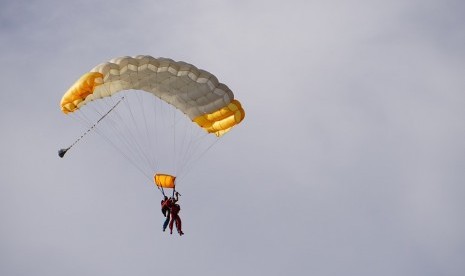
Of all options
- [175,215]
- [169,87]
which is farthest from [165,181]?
[169,87]

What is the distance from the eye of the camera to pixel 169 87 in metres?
35.8

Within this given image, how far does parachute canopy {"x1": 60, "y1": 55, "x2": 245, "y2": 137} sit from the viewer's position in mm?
33719

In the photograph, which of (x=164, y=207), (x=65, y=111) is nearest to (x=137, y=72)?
(x=65, y=111)

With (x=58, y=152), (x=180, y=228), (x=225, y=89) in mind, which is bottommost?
(x=180, y=228)

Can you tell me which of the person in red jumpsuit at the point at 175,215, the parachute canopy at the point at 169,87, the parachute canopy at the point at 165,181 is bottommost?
the person in red jumpsuit at the point at 175,215

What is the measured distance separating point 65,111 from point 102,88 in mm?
1770

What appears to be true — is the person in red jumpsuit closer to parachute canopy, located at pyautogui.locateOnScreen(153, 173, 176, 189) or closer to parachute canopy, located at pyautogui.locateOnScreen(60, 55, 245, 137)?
parachute canopy, located at pyautogui.locateOnScreen(153, 173, 176, 189)

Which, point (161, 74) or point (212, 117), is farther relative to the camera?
point (212, 117)

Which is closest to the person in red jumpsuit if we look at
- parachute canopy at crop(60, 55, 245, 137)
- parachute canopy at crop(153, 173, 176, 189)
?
parachute canopy at crop(153, 173, 176, 189)

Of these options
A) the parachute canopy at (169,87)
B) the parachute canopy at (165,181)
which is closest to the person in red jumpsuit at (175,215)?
the parachute canopy at (165,181)

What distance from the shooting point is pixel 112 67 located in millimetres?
33719

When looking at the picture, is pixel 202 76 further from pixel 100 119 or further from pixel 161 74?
pixel 100 119

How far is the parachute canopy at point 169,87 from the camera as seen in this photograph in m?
33.7

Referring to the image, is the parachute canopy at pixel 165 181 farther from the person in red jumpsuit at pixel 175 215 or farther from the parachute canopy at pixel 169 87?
the parachute canopy at pixel 169 87
